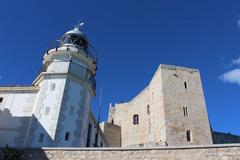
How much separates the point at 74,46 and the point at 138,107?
16761mm

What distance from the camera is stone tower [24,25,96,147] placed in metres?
16.1

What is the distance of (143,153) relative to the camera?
11352mm

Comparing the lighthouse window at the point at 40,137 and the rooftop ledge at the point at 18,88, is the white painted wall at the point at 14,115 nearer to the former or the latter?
the rooftop ledge at the point at 18,88

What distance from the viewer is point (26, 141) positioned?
15836 millimetres

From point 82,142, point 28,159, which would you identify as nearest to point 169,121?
point 82,142

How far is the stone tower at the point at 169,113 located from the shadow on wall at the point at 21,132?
43.0ft

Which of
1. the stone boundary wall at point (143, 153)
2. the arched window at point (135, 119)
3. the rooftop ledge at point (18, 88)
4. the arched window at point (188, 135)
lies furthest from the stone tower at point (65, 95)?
the arched window at point (135, 119)

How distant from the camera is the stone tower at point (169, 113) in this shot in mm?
25969

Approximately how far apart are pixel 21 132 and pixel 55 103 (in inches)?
112

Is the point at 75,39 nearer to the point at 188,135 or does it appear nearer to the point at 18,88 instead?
the point at 18,88

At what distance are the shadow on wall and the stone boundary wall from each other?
376cm

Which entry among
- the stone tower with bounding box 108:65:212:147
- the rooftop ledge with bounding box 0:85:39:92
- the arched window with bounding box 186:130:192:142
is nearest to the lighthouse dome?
the rooftop ledge with bounding box 0:85:39:92

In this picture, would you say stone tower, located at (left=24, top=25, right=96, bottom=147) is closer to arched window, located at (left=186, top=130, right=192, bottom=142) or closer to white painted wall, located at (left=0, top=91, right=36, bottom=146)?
white painted wall, located at (left=0, top=91, right=36, bottom=146)

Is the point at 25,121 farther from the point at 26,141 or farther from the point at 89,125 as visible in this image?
the point at 89,125
